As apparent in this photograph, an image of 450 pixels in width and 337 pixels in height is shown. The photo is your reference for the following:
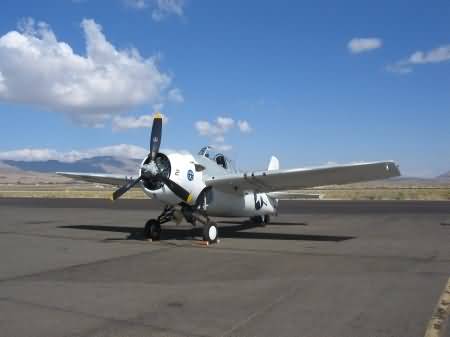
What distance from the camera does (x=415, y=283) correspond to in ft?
23.8

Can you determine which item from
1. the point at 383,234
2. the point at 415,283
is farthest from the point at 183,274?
the point at 383,234

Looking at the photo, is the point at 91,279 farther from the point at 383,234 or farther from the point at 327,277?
the point at 383,234

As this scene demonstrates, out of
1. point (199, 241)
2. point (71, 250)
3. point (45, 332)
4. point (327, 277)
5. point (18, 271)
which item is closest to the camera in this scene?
point (45, 332)

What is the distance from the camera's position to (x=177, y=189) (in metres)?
12.1

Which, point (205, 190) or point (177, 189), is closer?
point (177, 189)

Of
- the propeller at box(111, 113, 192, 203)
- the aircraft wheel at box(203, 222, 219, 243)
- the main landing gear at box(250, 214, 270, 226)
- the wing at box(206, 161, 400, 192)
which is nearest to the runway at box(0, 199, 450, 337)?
the aircraft wheel at box(203, 222, 219, 243)

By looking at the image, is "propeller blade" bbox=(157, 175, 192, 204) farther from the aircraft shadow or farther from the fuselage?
the aircraft shadow

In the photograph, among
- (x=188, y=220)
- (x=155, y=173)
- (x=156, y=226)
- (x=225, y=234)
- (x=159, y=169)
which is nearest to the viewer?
(x=155, y=173)

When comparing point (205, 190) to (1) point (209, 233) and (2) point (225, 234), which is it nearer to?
(1) point (209, 233)

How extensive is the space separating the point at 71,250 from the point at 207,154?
513cm

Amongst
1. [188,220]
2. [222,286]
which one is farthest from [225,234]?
[222,286]

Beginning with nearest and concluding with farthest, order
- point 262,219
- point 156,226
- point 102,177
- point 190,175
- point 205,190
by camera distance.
→ point 190,175
point 205,190
point 156,226
point 102,177
point 262,219

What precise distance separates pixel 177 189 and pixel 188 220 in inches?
56.1

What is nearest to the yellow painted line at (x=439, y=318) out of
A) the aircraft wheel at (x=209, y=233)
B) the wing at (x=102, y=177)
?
the aircraft wheel at (x=209, y=233)
